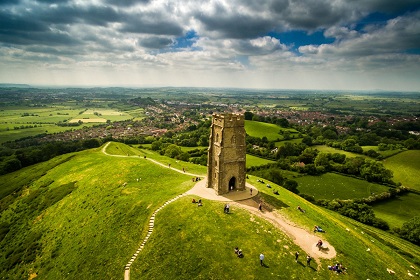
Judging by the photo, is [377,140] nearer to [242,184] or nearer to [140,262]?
[242,184]

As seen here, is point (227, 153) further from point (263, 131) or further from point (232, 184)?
point (263, 131)

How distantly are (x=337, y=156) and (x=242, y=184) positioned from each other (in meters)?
85.5

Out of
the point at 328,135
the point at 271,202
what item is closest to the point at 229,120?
the point at 271,202

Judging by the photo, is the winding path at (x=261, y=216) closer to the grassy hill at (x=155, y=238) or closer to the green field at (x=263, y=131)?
the grassy hill at (x=155, y=238)

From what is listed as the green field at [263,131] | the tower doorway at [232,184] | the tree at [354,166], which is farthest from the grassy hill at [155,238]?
the green field at [263,131]

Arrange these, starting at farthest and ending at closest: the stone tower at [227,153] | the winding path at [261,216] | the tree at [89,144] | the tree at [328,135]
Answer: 1. the tree at [328,135]
2. the tree at [89,144]
3. the stone tower at [227,153]
4. the winding path at [261,216]

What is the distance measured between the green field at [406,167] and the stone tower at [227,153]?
75.0 metres

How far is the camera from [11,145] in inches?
6270

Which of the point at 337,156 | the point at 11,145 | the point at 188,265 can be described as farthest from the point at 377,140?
the point at 11,145

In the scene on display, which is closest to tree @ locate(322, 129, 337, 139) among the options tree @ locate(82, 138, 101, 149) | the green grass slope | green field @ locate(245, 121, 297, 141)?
green field @ locate(245, 121, 297, 141)

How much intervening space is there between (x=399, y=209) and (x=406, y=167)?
1606 inches

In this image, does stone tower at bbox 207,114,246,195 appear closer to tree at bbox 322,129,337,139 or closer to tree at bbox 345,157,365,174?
tree at bbox 345,157,365,174

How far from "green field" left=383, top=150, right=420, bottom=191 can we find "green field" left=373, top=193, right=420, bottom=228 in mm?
10700

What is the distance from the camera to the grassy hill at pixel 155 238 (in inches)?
1296
